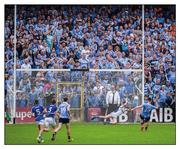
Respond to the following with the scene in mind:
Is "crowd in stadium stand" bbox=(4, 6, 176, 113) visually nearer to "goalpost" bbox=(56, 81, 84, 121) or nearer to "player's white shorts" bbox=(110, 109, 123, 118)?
"goalpost" bbox=(56, 81, 84, 121)

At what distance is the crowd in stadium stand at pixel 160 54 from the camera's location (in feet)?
88.5

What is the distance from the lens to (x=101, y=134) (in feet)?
75.3

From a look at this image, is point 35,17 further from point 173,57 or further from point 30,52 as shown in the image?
point 173,57

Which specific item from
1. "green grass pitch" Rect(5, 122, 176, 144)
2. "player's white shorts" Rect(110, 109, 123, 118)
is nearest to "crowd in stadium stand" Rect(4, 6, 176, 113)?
"player's white shorts" Rect(110, 109, 123, 118)

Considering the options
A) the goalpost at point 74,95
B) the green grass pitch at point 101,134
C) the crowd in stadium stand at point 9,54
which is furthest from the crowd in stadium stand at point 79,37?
the green grass pitch at point 101,134

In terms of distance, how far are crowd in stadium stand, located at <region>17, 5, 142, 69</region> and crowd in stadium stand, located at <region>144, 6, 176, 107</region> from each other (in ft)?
1.35

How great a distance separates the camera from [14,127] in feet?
80.7

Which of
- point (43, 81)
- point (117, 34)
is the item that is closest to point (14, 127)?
point (43, 81)

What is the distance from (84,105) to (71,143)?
6.14 metres

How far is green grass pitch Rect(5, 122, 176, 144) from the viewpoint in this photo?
20.9 m

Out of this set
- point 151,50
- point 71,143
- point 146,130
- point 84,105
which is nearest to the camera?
point 71,143

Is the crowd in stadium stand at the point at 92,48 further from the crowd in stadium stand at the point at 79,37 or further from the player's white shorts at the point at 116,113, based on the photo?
the player's white shorts at the point at 116,113

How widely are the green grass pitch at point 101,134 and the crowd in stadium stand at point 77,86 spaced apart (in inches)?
40.3

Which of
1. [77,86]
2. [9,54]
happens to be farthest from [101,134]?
[9,54]
